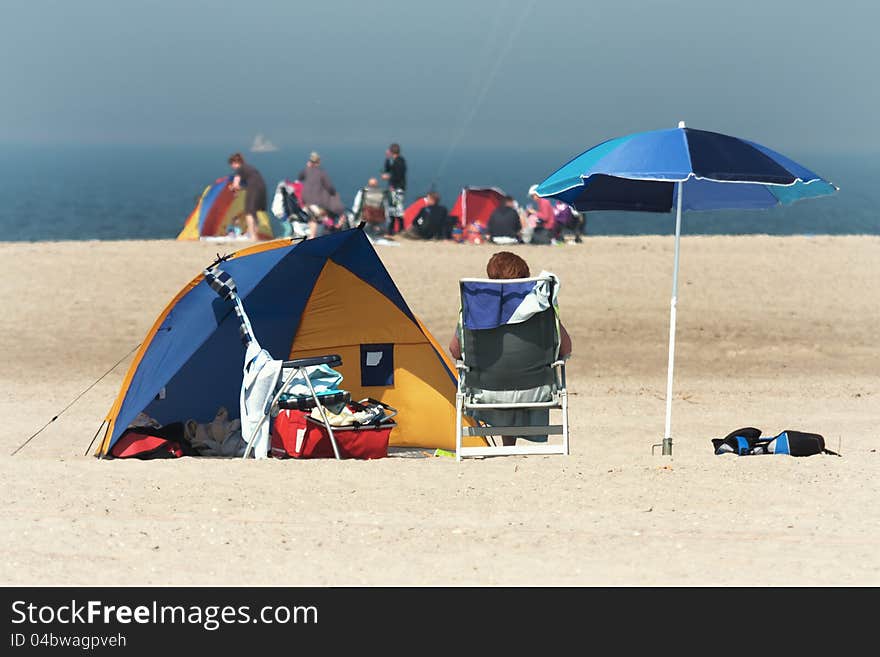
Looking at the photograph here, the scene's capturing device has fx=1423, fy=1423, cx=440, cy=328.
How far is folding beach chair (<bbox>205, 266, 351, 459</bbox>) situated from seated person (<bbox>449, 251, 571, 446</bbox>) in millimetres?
762

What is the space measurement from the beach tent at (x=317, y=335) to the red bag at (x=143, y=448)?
40 centimetres

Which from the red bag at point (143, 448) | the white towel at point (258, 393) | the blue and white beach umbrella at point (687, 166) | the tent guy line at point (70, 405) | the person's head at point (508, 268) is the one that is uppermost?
the blue and white beach umbrella at point (687, 166)

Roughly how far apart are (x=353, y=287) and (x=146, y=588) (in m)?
3.82

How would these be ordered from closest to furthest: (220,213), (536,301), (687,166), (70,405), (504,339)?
(687,166) < (536,301) < (504,339) < (70,405) < (220,213)

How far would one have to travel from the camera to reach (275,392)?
26.7ft

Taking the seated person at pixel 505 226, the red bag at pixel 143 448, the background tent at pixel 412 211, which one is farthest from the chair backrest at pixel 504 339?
the background tent at pixel 412 211

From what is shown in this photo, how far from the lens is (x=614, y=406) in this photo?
11.3 m

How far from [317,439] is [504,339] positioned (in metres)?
1.21

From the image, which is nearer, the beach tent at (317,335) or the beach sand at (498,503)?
the beach sand at (498,503)

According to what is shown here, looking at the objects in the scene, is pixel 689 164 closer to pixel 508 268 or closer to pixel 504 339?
pixel 508 268

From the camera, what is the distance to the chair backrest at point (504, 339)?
797 cm

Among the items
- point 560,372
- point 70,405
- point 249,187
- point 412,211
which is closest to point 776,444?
point 560,372

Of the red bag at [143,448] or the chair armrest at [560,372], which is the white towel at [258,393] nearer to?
the red bag at [143,448]

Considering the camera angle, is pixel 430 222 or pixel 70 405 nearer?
pixel 70 405
